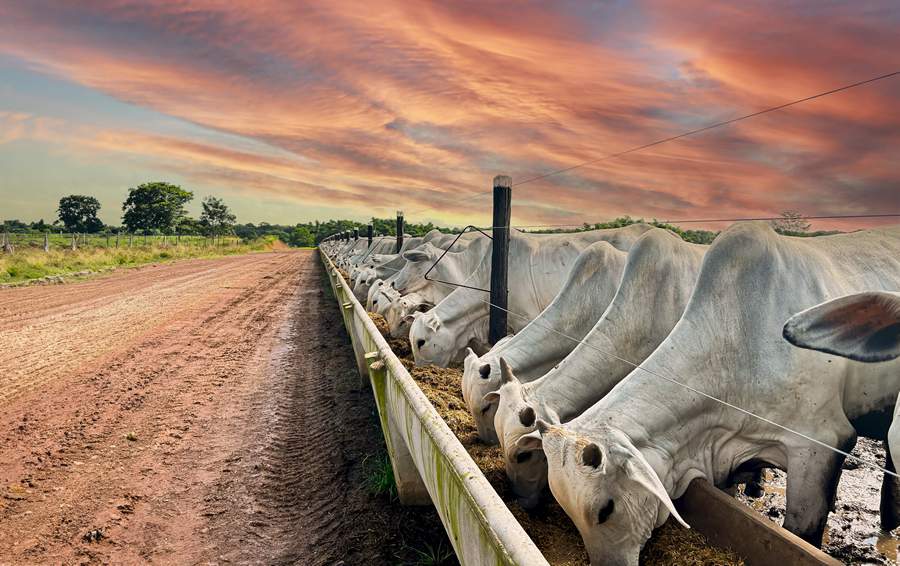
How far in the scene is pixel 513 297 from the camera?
8.04 metres

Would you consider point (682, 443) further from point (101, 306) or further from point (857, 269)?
point (101, 306)

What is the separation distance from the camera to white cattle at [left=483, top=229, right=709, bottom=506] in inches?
161

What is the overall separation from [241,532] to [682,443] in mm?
2823

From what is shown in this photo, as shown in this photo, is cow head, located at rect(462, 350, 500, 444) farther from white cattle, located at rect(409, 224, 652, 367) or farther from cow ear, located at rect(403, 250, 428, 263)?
cow ear, located at rect(403, 250, 428, 263)

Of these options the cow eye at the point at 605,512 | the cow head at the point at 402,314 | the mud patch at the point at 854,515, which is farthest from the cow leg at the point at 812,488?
the cow head at the point at 402,314

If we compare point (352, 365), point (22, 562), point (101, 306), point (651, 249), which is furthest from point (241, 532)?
point (101, 306)

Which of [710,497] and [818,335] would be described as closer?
[818,335]

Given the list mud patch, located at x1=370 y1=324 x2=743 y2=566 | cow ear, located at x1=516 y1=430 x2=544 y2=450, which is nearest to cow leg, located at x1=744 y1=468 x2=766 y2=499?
mud patch, located at x1=370 y1=324 x2=743 y2=566

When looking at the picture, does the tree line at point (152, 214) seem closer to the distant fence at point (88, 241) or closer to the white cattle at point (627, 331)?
the distant fence at point (88, 241)

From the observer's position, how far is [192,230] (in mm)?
66875

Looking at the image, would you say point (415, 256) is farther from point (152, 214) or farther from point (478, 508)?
point (152, 214)

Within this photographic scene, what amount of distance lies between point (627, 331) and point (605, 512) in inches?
78.5

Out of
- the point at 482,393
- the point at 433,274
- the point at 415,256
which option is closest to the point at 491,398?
the point at 482,393

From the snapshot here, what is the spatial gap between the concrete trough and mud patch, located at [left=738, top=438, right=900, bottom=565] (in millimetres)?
1127
